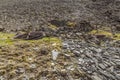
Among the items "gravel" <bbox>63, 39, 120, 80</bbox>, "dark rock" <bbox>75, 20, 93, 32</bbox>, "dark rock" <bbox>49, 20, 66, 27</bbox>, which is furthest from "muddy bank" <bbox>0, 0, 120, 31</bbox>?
"gravel" <bbox>63, 39, 120, 80</bbox>

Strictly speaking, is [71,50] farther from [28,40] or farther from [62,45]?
[28,40]

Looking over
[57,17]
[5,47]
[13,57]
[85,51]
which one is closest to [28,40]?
[5,47]

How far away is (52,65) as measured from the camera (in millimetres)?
13812

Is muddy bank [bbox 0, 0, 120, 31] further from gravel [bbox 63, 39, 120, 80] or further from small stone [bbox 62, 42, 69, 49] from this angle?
gravel [bbox 63, 39, 120, 80]

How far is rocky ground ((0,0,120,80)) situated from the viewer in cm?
1341

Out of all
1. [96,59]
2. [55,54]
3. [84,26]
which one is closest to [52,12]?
[84,26]

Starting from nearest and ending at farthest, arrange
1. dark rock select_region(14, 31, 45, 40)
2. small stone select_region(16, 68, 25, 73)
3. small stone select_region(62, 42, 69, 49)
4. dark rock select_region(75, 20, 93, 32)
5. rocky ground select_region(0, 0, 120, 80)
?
small stone select_region(16, 68, 25, 73) < rocky ground select_region(0, 0, 120, 80) < small stone select_region(62, 42, 69, 49) < dark rock select_region(14, 31, 45, 40) < dark rock select_region(75, 20, 93, 32)

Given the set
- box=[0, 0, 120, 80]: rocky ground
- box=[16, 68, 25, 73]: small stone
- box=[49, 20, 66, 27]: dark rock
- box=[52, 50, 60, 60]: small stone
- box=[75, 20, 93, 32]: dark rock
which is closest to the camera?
box=[16, 68, 25, 73]: small stone

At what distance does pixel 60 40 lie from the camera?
17.7 metres

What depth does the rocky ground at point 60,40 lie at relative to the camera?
13.4 metres

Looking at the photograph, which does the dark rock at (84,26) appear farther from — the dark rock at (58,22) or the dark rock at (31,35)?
the dark rock at (31,35)

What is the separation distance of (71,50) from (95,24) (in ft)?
22.3

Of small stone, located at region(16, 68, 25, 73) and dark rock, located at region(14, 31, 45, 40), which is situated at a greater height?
dark rock, located at region(14, 31, 45, 40)

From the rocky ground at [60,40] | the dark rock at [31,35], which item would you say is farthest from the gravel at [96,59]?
the dark rock at [31,35]
